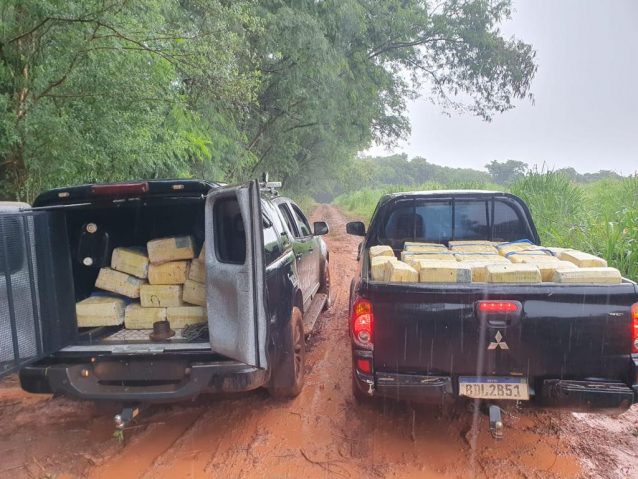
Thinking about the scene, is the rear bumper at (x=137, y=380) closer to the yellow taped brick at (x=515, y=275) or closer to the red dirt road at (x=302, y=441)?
the red dirt road at (x=302, y=441)

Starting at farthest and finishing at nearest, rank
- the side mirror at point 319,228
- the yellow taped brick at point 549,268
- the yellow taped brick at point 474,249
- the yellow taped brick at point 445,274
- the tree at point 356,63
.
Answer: the tree at point 356,63, the side mirror at point 319,228, the yellow taped brick at point 474,249, the yellow taped brick at point 549,268, the yellow taped brick at point 445,274

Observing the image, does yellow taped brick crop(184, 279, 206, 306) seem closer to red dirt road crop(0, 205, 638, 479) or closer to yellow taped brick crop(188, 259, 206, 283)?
yellow taped brick crop(188, 259, 206, 283)

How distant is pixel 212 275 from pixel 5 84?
357cm

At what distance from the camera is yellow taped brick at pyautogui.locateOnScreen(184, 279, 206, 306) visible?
371cm

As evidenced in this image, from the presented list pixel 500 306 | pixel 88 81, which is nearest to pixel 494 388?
pixel 500 306

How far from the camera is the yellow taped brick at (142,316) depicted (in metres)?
3.77

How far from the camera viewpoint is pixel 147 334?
12.2 feet

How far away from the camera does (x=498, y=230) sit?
4660 millimetres

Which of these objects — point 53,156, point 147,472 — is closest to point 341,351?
point 147,472

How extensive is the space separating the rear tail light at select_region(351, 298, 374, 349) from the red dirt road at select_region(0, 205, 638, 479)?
2.75 ft

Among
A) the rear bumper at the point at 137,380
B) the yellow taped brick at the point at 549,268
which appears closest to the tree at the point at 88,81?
the rear bumper at the point at 137,380

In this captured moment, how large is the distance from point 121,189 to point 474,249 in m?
3.07

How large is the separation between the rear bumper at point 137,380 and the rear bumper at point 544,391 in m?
0.82

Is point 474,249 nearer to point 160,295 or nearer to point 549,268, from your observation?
point 549,268
